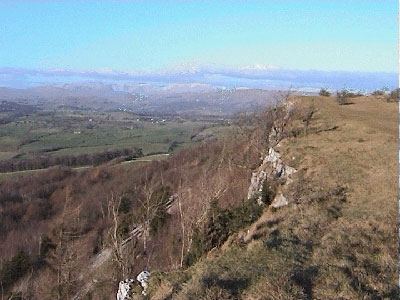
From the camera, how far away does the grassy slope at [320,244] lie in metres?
7.36

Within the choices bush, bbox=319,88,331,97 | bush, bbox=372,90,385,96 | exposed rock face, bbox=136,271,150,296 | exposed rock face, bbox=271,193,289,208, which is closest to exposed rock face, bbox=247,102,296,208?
exposed rock face, bbox=271,193,289,208

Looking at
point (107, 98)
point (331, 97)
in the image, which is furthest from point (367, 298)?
point (107, 98)

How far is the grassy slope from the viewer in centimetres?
736

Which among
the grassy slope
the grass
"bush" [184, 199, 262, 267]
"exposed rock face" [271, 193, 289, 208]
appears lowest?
the grass

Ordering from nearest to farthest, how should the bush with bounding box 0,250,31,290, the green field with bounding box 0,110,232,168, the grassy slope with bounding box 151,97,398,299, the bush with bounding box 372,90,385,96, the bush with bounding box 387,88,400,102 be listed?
the grassy slope with bounding box 151,97,398,299, the bush with bounding box 0,250,31,290, the bush with bounding box 387,88,400,102, the bush with bounding box 372,90,385,96, the green field with bounding box 0,110,232,168

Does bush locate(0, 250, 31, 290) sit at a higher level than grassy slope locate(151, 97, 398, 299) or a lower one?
lower

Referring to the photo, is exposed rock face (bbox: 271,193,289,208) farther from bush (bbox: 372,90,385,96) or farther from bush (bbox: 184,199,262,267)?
bush (bbox: 372,90,385,96)

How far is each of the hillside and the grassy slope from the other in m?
0.04

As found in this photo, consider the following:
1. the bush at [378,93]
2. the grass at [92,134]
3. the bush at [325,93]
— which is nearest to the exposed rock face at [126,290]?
the bush at [325,93]

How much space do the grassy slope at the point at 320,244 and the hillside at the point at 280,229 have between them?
4 centimetres

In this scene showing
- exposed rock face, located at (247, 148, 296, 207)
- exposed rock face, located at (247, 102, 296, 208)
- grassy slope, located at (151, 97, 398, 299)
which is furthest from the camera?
exposed rock face, located at (247, 148, 296, 207)

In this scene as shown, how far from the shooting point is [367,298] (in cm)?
671

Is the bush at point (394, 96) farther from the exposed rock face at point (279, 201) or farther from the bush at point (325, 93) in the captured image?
the exposed rock face at point (279, 201)

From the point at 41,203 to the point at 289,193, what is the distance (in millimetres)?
52691
